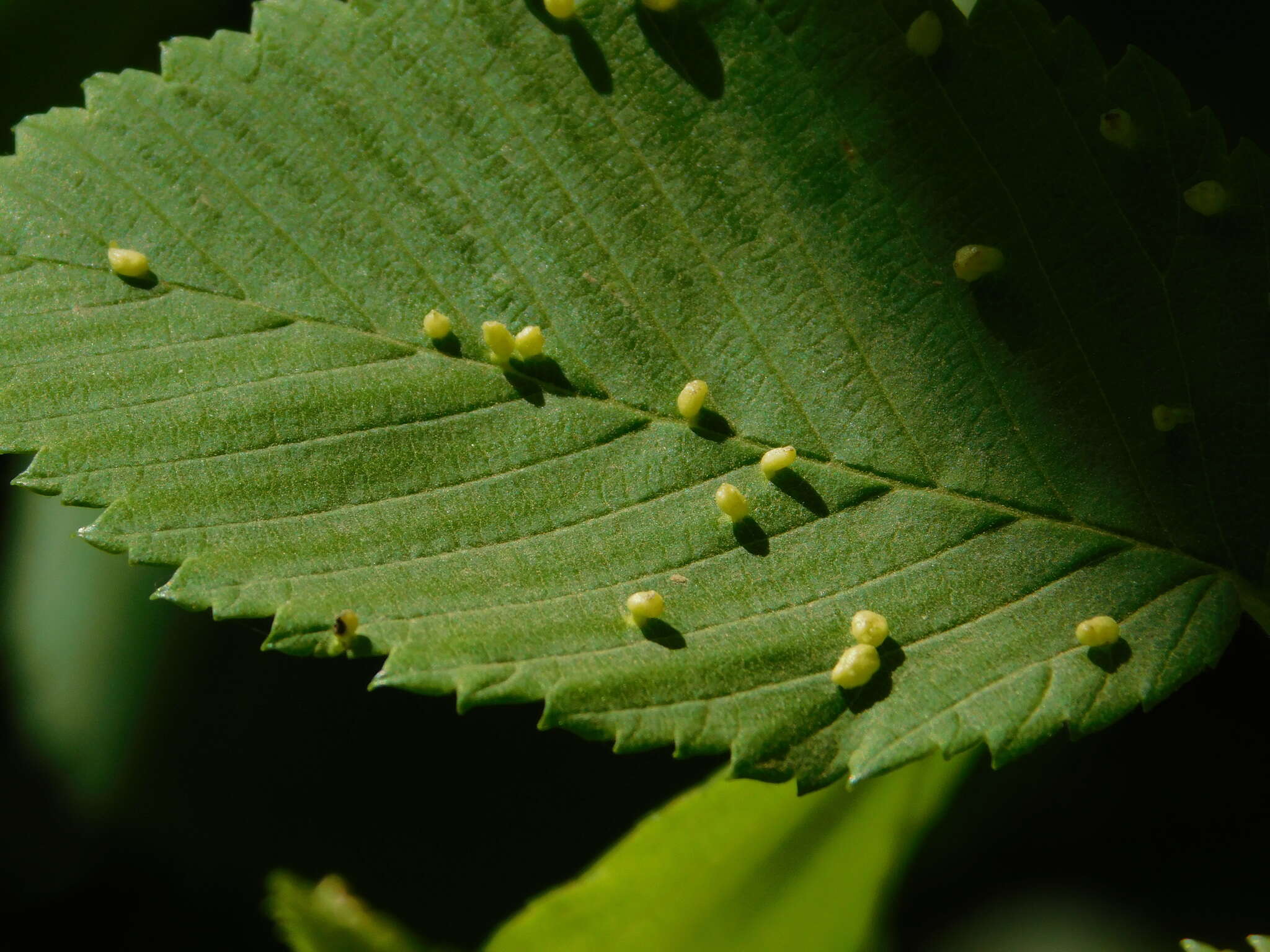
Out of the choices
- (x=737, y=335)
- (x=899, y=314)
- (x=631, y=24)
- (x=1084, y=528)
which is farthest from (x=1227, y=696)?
(x=631, y=24)

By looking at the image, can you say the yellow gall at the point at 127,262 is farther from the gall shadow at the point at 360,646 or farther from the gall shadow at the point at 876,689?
the gall shadow at the point at 876,689

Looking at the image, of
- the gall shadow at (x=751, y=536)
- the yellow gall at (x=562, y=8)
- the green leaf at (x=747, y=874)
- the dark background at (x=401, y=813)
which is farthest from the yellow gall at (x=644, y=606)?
the dark background at (x=401, y=813)

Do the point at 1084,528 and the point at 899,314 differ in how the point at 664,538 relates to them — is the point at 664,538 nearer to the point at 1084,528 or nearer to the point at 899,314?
the point at 899,314

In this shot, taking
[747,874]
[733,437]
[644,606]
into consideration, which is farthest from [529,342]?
[747,874]

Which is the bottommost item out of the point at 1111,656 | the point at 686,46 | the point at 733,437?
the point at 1111,656


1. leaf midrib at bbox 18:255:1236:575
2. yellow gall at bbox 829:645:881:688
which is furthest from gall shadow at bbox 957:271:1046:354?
yellow gall at bbox 829:645:881:688

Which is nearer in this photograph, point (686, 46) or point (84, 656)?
point (686, 46)

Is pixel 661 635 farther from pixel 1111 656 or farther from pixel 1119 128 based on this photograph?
pixel 1119 128

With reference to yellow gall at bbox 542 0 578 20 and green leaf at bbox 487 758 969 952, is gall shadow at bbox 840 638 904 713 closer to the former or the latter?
green leaf at bbox 487 758 969 952
